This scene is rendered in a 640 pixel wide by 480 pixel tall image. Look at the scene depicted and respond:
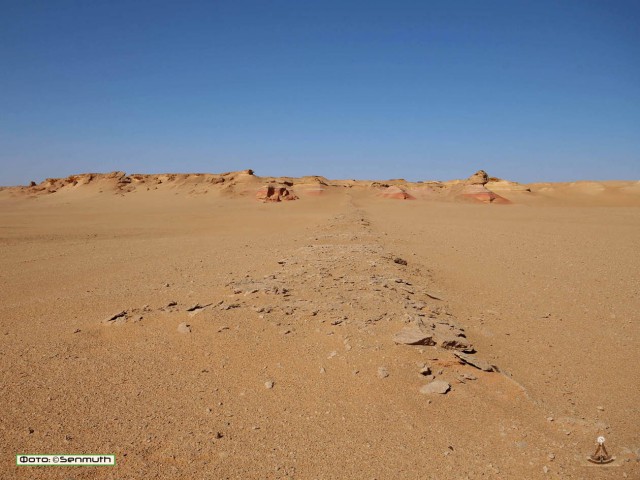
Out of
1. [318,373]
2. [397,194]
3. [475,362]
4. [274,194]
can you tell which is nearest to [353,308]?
[318,373]

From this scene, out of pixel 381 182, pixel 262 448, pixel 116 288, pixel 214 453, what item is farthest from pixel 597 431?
pixel 381 182

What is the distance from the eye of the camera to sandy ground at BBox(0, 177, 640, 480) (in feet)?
8.80

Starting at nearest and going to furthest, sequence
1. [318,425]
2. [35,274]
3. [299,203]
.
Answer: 1. [318,425]
2. [35,274]
3. [299,203]

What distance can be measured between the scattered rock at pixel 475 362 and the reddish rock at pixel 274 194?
29.8 m

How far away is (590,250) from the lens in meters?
10.5

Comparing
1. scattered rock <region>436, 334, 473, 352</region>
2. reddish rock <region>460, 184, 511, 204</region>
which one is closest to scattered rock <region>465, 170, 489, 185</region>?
reddish rock <region>460, 184, 511, 204</region>

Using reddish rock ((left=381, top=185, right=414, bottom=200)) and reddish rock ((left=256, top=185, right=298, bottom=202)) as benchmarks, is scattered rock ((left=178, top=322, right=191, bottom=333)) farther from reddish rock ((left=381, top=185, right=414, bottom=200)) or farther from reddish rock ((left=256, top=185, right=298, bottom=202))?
reddish rock ((left=381, top=185, right=414, bottom=200))

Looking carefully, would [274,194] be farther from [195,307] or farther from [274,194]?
[195,307]

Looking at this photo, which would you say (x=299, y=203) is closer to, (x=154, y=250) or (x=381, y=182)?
(x=381, y=182)

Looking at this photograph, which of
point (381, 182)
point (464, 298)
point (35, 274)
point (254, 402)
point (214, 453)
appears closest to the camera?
point (214, 453)

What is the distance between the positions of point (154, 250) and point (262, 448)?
941cm

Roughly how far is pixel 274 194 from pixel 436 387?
3146 cm

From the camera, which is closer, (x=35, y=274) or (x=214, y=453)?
(x=214, y=453)

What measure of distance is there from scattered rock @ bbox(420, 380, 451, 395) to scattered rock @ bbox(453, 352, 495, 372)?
499mm
